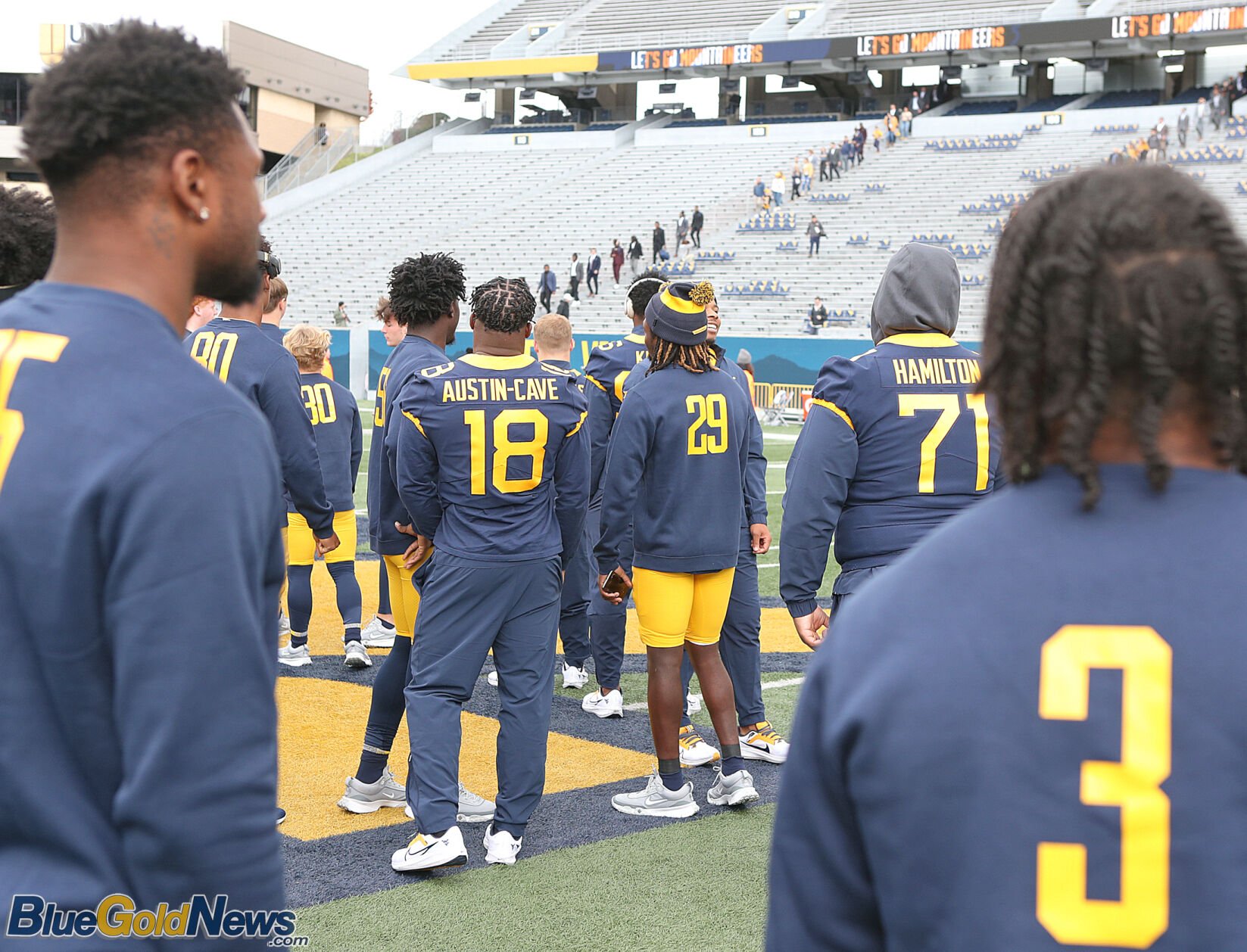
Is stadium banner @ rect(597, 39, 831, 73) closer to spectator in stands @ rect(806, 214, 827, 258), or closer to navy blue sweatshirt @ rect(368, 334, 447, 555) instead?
spectator in stands @ rect(806, 214, 827, 258)

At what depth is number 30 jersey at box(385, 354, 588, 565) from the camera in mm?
4309

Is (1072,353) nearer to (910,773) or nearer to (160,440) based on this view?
(910,773)

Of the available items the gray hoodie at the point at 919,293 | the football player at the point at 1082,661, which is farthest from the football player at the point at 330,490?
the football player at the point at 1082,661

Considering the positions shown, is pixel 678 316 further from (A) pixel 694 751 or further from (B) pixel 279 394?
→ (A) pixel 694 751

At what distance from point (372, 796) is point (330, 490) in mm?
2921

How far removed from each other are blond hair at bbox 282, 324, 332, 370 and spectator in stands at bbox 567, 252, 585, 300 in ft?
82.1

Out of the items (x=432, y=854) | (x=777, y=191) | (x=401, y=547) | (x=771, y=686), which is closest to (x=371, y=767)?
(x=432, y=854)

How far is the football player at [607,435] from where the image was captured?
6.10 meters

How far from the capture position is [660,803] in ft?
15.6

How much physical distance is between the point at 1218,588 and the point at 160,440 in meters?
1.14

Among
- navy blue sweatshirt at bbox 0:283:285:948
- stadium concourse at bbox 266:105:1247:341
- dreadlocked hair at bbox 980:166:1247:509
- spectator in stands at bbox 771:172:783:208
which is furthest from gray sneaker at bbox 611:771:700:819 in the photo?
spectator in stands at bbox 771:172:783:208

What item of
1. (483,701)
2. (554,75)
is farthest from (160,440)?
(554,75)

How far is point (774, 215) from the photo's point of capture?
115 ft

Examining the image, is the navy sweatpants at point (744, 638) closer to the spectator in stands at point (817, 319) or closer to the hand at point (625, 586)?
the hand at point (625, 586)
